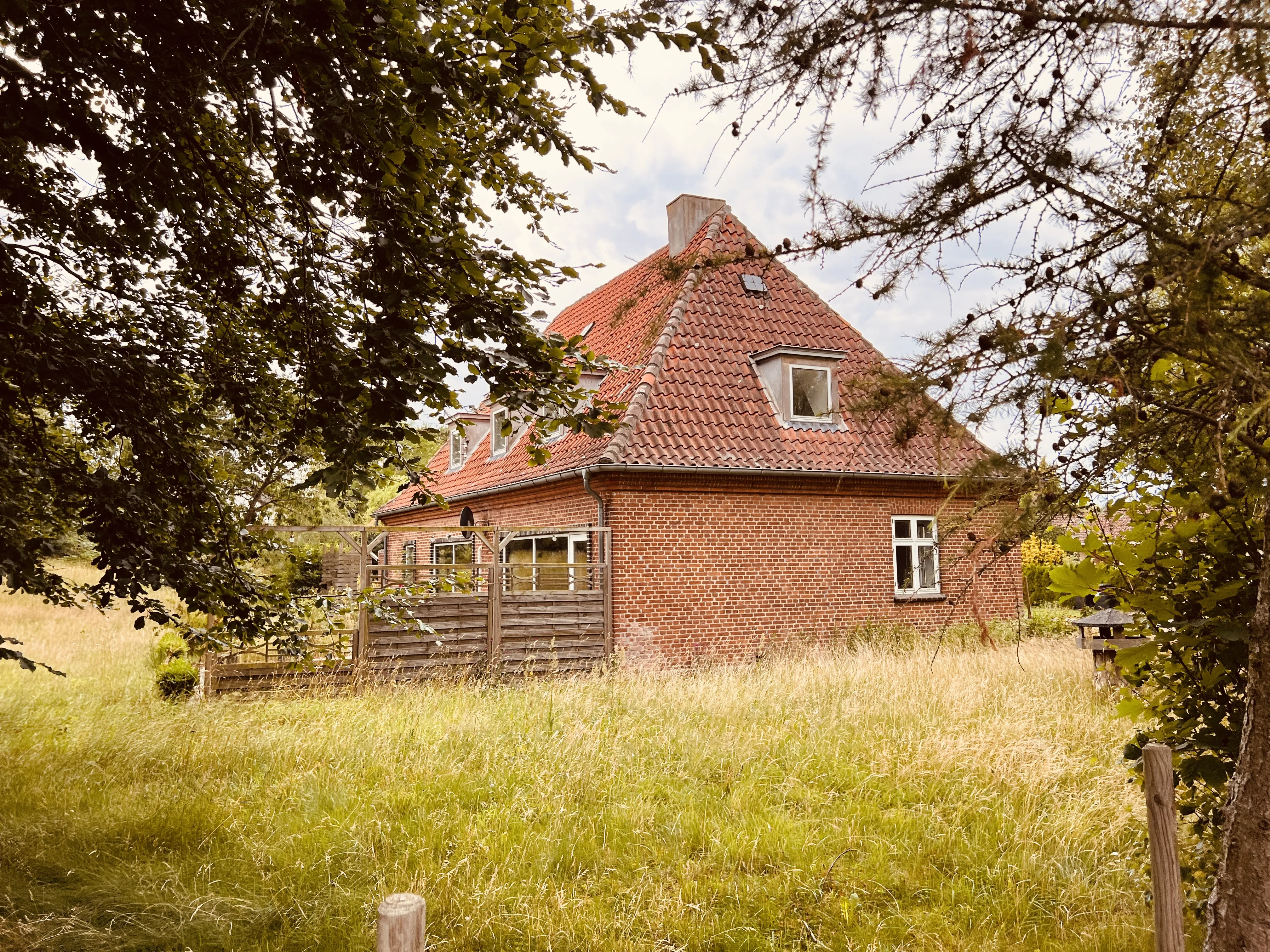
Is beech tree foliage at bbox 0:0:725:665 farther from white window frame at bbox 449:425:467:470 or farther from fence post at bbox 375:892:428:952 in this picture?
white window frame at bbox 449:425:467:470

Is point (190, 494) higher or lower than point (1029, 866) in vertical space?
higher

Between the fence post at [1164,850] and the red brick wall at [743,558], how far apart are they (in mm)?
9116

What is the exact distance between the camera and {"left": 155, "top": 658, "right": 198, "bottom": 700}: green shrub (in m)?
10.2

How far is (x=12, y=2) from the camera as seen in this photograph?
305 centimetres

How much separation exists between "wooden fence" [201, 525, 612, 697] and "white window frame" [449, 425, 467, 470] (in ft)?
21.9

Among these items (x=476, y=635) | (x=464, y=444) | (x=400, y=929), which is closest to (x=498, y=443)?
(x=464, y=444)

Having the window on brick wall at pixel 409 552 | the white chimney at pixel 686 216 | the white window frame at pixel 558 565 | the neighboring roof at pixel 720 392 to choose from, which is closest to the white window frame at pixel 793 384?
the neighboring roof at pixel 720 392

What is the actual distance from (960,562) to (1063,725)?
5.46 m

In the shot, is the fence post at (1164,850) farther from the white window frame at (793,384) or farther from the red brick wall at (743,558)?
the white window frame at (793,384)

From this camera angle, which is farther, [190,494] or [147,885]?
[190,494]

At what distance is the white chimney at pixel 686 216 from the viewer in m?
16.9

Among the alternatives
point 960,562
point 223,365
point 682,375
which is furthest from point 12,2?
point 682,375

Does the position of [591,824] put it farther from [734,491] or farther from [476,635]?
[734,491]

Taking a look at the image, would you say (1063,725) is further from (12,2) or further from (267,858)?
(12,2)
